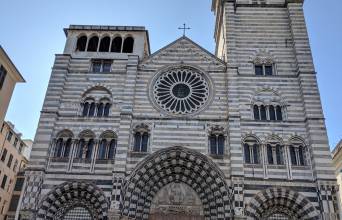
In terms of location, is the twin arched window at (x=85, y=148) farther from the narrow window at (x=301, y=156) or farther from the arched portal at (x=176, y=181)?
the narrow window at (x=301, y=156)

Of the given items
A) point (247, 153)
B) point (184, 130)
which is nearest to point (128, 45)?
point (184, 130)

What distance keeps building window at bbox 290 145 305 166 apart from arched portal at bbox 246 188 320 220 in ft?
5.58

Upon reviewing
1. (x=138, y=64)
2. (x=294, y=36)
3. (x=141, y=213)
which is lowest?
(x=141, y=213)

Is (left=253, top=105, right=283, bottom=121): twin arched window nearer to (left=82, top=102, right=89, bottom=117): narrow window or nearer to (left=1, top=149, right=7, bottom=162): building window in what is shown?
(left=82, top=102, right=89, bottom=117): narrow window

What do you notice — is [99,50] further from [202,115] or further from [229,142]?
[229,142]

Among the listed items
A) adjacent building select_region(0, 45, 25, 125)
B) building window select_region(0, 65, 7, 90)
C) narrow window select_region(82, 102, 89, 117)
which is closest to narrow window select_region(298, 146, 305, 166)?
narrow window select_region(82, 102, 89, 117)

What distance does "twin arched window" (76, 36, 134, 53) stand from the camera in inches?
891

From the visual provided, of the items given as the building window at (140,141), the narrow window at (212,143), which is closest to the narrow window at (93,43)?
the building window at (140,141)

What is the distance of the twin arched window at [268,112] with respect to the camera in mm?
19703

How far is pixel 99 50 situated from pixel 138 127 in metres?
6.35

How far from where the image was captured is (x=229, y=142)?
Result: 1869cm

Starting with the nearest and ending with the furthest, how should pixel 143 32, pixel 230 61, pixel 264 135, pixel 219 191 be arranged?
pixel 219 191 → pixel 264 135 → pixel 230 61 → pixel 143 32

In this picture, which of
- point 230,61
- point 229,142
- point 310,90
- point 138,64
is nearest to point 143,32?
point 138,64

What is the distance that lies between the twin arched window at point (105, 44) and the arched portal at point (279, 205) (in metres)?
12.0
